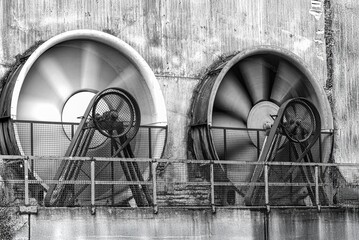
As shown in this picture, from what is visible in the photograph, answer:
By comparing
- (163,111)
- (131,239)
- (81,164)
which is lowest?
(131,239)

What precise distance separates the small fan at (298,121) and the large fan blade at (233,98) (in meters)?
1.93

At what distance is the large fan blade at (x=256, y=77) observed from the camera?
27.6 m

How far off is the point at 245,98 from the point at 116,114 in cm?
562

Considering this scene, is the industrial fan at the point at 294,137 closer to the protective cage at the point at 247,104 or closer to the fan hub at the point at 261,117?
the protective cage at the point at 247,104

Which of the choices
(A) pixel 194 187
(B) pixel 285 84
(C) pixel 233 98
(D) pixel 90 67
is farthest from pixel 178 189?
(B) pixel 285 84

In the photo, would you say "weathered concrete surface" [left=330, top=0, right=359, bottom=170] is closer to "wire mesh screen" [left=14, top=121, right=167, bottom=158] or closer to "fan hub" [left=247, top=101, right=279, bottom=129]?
"fan hub" [left=247, top=101, right=279, bottom=129]

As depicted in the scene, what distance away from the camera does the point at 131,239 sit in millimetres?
21312

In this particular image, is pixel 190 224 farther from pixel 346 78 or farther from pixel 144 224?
pixel 346 78

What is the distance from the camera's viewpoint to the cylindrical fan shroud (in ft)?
86.1

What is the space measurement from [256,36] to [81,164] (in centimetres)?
796

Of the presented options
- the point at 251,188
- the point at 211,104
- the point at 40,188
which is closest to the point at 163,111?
the point at 211,104

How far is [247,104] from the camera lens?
1083 inches

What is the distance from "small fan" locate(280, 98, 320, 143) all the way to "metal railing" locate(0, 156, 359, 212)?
745mm

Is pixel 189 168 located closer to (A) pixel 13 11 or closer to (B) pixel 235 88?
(B) pixel 235 88
